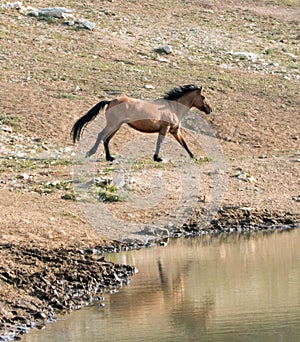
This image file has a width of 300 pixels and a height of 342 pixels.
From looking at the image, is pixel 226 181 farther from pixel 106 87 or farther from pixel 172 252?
pixel 106 87

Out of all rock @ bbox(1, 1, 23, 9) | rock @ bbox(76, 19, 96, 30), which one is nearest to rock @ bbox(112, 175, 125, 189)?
rock @ bbox(76, 19, 96, 30)

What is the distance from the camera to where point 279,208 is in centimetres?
1880

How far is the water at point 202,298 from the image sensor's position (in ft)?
39.3

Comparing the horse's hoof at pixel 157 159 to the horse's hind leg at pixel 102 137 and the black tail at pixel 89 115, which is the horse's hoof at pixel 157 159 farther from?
the black tail at pixel 89 115

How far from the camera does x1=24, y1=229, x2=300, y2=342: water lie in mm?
11969

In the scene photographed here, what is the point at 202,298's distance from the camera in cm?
1355

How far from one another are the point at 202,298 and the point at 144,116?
296 inches

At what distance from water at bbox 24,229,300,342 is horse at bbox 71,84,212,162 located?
4.15 metres

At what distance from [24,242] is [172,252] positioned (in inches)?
91.0

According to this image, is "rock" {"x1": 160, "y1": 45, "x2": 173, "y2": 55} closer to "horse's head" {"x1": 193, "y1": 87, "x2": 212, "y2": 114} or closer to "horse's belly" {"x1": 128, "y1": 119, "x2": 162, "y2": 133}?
"horse's head" {"x1": 193, "y1": 87, "x2": 212, "y2": 114}

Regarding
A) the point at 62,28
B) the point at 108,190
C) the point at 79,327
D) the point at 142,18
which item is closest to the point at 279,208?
the point at 108,190

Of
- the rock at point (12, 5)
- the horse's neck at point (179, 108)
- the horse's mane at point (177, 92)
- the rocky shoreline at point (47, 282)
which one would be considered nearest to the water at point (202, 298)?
the rocky shoreline at point (47, 282)

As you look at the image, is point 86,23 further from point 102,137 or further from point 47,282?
point 47,282

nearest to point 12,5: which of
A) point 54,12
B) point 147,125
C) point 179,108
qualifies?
point 54,12
